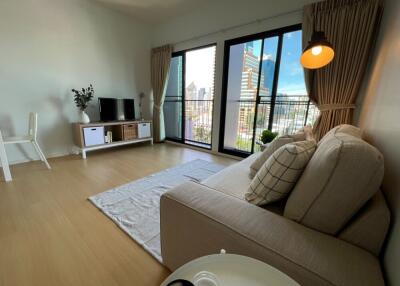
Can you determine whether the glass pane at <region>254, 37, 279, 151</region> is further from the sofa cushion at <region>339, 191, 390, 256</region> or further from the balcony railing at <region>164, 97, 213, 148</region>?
the sofa cushion at <region>339, 191, 390, 256</region>

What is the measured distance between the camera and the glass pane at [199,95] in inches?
147

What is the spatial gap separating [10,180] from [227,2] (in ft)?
13.2

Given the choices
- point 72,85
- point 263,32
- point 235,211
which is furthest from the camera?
point 72,85

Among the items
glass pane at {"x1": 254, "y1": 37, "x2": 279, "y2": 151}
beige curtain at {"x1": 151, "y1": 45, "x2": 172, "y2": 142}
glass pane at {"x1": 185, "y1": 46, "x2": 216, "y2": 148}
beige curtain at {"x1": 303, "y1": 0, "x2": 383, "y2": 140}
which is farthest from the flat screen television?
beige curtain at {"x1": 303, "y1": 0, "x2": 383, "y2": 140}

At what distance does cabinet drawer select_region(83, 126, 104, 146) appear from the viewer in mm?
3114

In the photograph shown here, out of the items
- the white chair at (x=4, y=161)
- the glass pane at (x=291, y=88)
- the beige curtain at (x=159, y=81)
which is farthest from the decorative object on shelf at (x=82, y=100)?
the glass pane at (x=291, y=88)

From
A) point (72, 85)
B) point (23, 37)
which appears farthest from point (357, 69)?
point (23, 37)

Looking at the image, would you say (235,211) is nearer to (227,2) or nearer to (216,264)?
(216,264)

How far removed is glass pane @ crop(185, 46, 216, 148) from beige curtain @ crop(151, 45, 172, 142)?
475 mm

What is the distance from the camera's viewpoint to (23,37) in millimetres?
2660

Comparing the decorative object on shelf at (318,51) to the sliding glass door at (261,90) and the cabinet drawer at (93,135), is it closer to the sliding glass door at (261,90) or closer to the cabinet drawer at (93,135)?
the sliding glass door at (261,90)

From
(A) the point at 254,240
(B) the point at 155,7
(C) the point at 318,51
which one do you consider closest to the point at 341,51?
(C) the point at 318,51

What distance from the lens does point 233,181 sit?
1.43 metres

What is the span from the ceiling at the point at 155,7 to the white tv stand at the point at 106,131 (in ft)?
6.99
